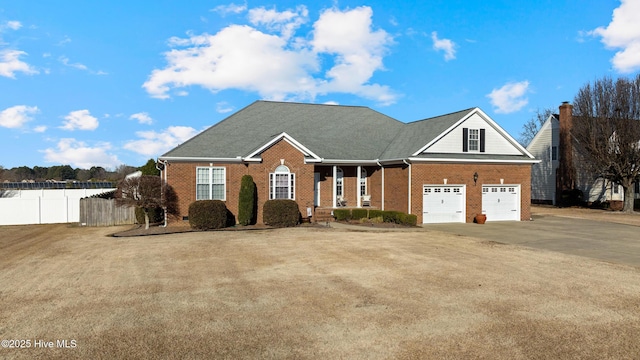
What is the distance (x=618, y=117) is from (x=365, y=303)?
34.3m

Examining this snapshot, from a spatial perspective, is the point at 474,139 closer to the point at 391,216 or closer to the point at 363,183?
the point at 391,216

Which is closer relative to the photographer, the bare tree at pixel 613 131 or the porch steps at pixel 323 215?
the porch steps at pixel 323 215

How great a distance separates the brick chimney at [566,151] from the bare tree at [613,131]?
3.45 metres

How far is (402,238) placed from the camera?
18.1 metres

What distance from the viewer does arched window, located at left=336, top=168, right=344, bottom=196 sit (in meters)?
27.7

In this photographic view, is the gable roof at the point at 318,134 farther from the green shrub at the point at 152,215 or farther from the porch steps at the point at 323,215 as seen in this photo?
the green shrub at the point at 152,215

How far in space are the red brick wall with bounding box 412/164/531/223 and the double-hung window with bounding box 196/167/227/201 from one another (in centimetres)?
1076

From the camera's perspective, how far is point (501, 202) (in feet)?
85.5

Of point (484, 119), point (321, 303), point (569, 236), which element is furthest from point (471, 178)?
point (321, 303)

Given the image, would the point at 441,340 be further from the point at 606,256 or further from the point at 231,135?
A: the point at 231,135

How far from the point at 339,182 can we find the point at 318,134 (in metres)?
3.63

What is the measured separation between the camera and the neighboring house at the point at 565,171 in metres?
38.9

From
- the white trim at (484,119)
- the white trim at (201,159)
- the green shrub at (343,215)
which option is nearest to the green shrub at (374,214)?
the green shrub at (343,215)

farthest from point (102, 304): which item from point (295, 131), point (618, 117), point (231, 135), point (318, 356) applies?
point (618, 117)
